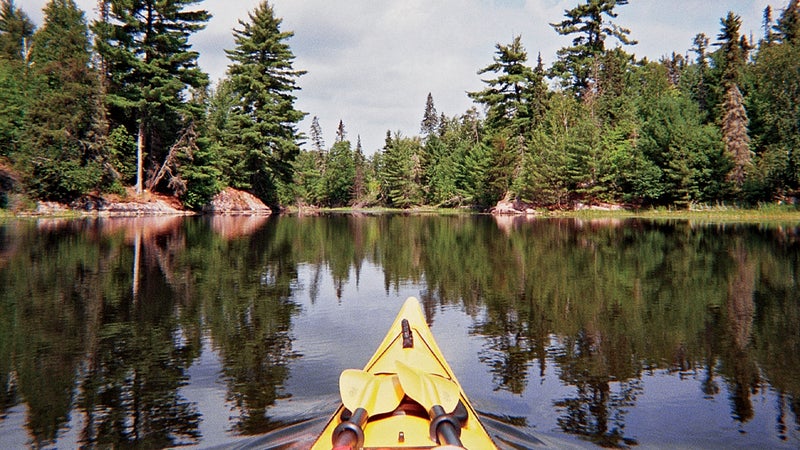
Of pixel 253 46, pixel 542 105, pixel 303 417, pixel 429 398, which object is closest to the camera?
pixel 429 398

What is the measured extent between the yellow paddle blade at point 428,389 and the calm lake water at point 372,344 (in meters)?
1.49

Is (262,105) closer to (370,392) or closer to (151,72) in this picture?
(151,72)

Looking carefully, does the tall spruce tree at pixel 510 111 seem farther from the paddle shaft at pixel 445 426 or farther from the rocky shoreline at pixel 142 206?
the paddle shaft at pixel 445 426

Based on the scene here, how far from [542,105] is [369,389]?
62.6 metres

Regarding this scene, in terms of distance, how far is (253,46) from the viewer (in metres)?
51.0

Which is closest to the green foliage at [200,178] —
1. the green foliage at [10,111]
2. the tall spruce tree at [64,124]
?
the tall spruce tree at [64,124]

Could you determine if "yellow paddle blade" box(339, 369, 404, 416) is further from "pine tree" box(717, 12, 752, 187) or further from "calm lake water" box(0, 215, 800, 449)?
"pine tree" box(717, 12, 752, 187)

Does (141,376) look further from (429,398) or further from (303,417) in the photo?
(429,398)

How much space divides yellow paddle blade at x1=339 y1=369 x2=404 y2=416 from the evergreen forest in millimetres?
38060

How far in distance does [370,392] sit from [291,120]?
51.6 m

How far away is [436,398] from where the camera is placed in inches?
135

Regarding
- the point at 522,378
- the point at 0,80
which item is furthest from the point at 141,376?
the point at 0,80

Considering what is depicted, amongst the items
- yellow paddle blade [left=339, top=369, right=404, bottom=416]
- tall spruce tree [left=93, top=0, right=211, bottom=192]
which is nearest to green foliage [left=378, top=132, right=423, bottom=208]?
tall spruce tree [left=93, top=0, right=211, bottom=192]

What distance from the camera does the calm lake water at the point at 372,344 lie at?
4.87m
